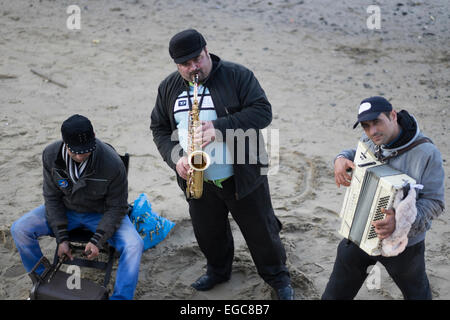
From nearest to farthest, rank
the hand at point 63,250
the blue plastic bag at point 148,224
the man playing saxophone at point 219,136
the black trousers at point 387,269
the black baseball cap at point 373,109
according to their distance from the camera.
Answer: the black baseball cap at point 373,109, the black trousers at point 387,269, the man playing saxophone at point 219,136, the hand at point 63,250, the blue plastic bag at point 148,224

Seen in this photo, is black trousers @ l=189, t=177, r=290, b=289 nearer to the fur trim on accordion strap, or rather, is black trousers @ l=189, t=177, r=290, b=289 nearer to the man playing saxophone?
the man playing saxophone

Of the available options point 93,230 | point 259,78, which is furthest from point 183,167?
point 259,78

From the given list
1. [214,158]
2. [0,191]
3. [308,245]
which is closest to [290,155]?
[308,245]

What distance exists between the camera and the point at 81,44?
10.2 metres

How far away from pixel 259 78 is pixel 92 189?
5.09 metres

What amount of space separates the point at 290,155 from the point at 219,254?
2.58m

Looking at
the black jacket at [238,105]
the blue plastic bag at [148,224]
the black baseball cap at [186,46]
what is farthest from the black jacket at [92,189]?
the black baseball cap at [186,46]

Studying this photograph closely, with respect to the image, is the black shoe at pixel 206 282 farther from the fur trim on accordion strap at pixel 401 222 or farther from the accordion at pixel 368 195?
the fur trim on accordion strap at pixel 401 222

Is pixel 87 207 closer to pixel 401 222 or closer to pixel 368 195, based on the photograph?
pixel 368 195

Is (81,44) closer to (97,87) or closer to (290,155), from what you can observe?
(97,87)

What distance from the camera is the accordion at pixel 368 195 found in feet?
10.9

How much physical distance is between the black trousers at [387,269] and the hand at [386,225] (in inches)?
11.9

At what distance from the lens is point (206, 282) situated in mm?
4887

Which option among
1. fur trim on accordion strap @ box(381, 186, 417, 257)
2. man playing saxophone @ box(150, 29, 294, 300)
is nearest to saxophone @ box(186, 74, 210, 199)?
man playing saxophone @ box(150, 29, 294, 300)
